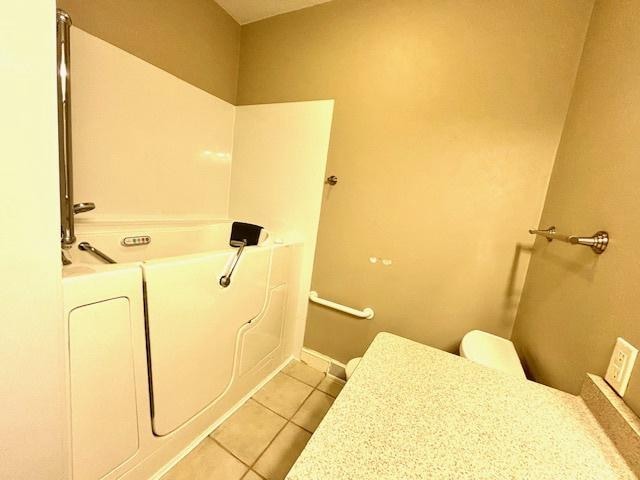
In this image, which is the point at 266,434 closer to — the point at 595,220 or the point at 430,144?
the point at 595,220

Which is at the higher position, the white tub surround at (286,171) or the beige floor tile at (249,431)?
the white tub surround at (286,171)

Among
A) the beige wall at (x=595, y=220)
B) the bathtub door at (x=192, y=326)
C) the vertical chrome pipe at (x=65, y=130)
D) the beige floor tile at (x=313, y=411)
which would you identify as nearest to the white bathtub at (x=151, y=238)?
the vertical chrome pipe at (x=65, y=130)

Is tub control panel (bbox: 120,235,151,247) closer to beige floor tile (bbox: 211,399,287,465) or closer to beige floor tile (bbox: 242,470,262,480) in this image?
beige floor tile (bbox: 211,399,287,465)

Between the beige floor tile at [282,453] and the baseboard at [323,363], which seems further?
the baseboard at [323,363]

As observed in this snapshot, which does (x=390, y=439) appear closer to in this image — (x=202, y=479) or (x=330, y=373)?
(x=202, y=479)

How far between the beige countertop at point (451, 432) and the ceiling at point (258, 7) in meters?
2.01

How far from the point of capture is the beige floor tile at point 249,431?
3.61ft

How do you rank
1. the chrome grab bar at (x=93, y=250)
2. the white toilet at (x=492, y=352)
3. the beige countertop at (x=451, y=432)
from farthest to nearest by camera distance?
the chrome grab bar at (x=93, y=250)
the white toilet at (x=492, y=352)
the beige countertop at (x=451, y=432)

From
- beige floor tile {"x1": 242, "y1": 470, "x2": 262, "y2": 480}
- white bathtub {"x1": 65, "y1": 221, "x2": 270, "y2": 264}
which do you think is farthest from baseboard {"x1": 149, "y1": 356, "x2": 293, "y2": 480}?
white bathtub {"x1": 65, "y1": 221, "x2": 270, "y2": 264}

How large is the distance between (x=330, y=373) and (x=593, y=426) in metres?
1.32

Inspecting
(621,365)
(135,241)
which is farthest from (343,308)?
(135,241)

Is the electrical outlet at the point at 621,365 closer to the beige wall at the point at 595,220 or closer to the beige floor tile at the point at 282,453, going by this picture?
the beige wall at the point at 595,220

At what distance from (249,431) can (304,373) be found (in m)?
0.51

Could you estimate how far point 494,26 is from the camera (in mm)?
1132
